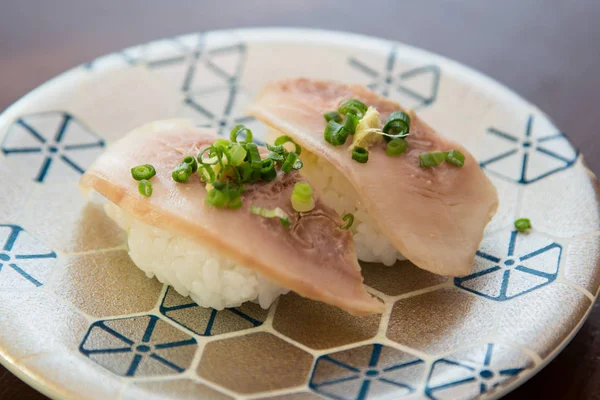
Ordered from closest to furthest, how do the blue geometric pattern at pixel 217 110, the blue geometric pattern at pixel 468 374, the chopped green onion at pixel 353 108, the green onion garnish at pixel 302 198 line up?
1. the blue geometric pattern at pixel 468 374
2. the green onion garnish at pixel 302 198
3. the chopped green onion at pixel 353 108
4. the blue geometric pattern at pixel 217 110

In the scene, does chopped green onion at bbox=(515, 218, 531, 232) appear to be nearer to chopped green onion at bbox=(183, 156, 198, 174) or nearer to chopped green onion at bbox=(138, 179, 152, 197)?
chopped green onion at bbox=(183, 156, 198, 174)

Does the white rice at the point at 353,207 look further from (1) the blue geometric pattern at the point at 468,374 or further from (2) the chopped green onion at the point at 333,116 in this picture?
(1) the blue geometric pattern at the point at 468,374

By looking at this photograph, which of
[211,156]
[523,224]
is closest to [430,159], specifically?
[523,224]

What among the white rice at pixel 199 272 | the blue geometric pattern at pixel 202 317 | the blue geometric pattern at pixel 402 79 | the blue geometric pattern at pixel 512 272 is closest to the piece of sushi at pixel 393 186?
the blue geometric pattern at pixel 512 272

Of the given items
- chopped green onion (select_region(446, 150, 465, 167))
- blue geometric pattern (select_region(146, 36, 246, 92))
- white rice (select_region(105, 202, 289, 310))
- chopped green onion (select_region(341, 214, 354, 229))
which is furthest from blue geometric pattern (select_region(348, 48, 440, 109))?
white rice (select_region(105, 202, 289, 310))

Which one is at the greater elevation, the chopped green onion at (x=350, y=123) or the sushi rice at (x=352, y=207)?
the chopped green onion at (x=350, y=123)

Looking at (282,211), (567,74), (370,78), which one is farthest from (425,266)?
(567,74)

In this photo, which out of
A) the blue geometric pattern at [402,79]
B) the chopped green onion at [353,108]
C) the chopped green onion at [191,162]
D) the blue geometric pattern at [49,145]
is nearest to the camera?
the chopped green onion at [191,162]
